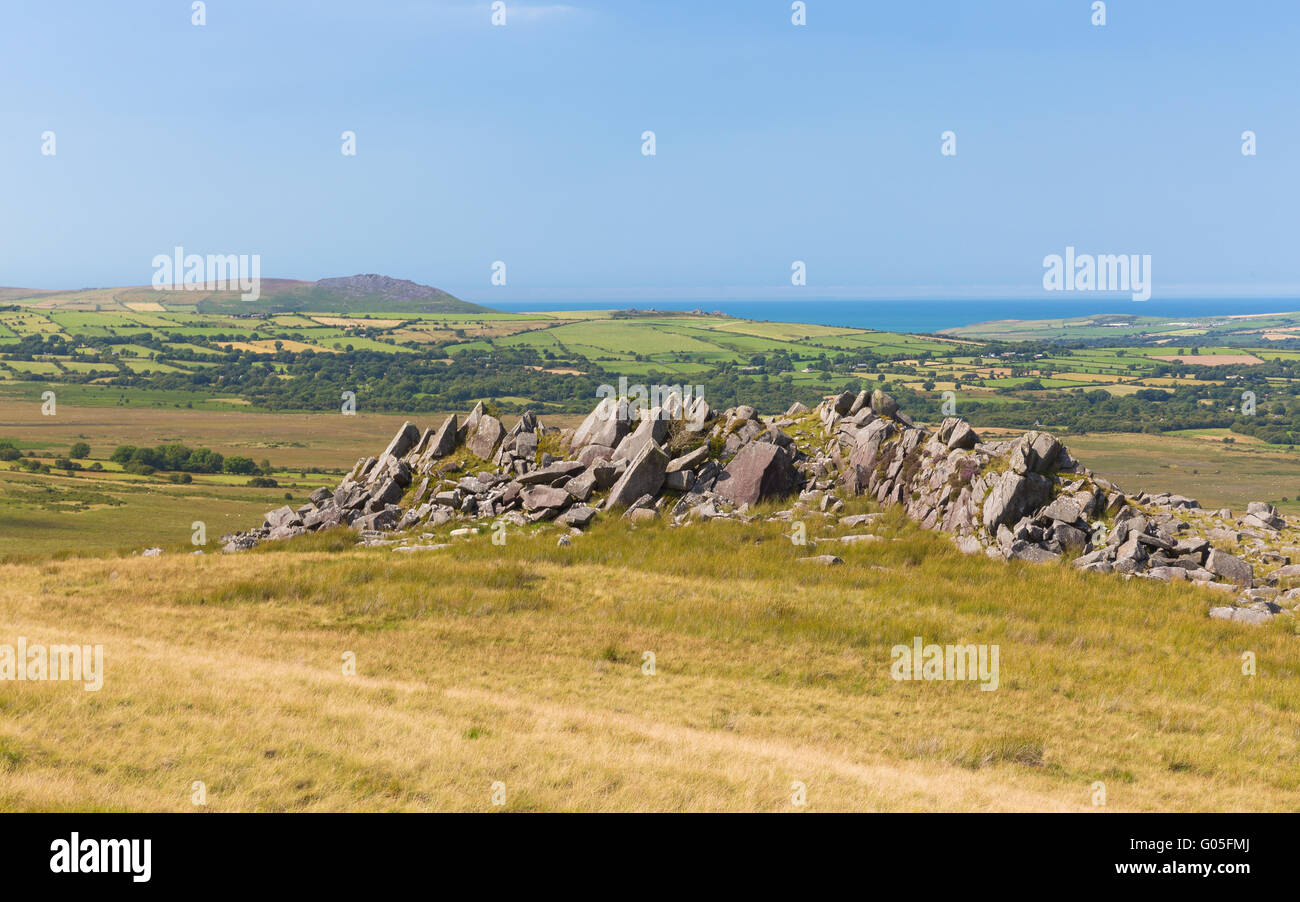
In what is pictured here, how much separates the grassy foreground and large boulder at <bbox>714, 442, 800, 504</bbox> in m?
2.98

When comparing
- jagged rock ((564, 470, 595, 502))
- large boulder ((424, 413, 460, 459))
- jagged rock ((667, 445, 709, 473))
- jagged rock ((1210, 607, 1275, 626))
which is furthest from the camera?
large boulder ((424, 413, 460, 459))

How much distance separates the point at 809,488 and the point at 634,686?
1626 centimetres

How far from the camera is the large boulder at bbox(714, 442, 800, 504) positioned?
31.3 metres

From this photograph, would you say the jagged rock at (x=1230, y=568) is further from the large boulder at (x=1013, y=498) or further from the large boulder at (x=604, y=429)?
the large boulder at (x=604, y=429)

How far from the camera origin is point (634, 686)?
1733 centimetres

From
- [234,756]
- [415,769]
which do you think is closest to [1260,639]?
[415,769]

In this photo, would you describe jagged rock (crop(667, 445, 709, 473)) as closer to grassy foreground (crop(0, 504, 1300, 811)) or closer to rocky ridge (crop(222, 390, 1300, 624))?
rocky ridge (crop(222, 390, 1300, 624))

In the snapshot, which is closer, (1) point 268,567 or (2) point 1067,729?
→ (2) point 1067,729

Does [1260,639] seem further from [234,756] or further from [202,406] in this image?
[202,406]

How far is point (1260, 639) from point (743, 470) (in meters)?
16.7

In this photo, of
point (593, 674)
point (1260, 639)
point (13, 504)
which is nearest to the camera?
point (593, 674)

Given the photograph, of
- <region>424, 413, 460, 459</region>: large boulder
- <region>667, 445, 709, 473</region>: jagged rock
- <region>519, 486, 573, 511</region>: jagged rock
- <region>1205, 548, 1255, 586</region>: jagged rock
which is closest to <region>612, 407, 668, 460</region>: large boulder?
<region>667, 445, 709, 473</region>: jagged rock

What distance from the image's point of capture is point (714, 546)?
2777 centimetres

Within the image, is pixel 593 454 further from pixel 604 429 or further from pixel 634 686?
pixel 634 686
